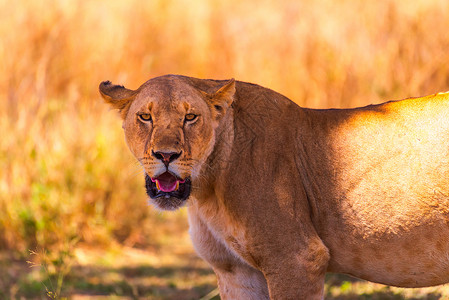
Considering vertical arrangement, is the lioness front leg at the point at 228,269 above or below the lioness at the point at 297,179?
below

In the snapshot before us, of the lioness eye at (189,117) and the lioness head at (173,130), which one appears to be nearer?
the lioness head at (173,130)

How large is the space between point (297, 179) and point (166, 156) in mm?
690

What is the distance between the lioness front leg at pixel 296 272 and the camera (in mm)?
3066

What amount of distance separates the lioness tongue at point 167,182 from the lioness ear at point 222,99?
387mm

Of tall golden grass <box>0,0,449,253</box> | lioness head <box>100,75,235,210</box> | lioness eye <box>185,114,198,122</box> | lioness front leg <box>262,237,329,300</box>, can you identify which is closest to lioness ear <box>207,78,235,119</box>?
lioness head <box>100,75,235,210</box>

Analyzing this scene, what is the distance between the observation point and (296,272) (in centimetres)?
307

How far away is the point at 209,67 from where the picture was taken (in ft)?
27.3

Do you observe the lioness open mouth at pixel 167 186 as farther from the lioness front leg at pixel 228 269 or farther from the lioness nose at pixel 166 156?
the lioness front leg at pixel 228 269

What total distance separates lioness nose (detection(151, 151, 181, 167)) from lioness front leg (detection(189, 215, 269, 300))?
1.79 feet

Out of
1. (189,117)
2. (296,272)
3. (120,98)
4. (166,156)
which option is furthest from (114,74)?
(296,272)

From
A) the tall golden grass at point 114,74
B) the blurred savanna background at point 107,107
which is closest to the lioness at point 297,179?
the blurred savanna background at point 107,107

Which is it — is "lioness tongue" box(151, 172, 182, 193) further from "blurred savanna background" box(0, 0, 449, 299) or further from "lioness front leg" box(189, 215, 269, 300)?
"blurred savanna background" box(0, 0, 449, 299)

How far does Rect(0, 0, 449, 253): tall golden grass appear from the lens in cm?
617

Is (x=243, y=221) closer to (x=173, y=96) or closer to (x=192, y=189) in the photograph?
(x=192, y=189)
